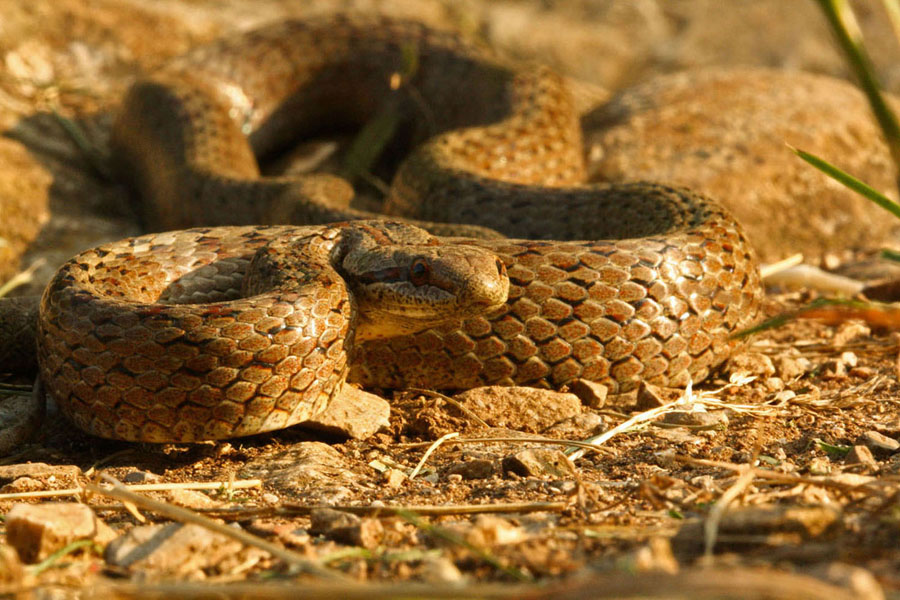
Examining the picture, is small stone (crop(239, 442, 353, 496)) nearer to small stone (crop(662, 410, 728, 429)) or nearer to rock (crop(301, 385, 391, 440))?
rock (crop(301, 385, 391, 440))

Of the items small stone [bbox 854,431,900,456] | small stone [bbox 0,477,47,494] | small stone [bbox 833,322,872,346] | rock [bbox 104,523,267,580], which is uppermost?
rock [bbox 104,523,267,580]

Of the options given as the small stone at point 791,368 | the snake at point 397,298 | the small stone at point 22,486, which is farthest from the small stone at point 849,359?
the small stone at point 22,486

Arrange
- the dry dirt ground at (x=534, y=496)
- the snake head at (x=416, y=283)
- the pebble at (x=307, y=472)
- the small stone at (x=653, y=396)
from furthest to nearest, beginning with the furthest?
the small stone at (x=653, y=396) → the snake head at (x=416, y=283) → the pebble at (x=307, y=472) → the dry dirt ground at (x=534, y=496)

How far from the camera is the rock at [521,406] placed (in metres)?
4.36

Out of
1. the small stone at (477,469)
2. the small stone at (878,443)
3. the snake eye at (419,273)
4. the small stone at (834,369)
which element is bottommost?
the small stone at (834,369)

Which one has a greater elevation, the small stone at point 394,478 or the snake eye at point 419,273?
the snake eye at point 419,273

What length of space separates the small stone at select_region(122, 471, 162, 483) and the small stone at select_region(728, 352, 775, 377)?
2986 mm

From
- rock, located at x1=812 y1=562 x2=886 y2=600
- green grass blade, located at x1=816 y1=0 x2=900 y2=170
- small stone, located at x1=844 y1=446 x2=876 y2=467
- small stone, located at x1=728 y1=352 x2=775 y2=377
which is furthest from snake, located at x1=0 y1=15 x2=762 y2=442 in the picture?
rock, located at x1=812 y1=562 x2=886 y2=600

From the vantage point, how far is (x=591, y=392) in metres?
4.58

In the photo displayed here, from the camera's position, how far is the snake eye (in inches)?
171

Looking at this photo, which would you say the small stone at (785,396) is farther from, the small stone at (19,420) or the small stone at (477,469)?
the small stone at (19,420)

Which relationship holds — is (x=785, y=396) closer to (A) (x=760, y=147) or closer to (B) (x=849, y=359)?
(B) (x=849, y=359)

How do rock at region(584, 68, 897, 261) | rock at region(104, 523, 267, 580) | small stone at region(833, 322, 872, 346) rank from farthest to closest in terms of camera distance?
rock at region(584, 68, 897, 261) → small stone at region(833, 322, 872, 346) → rock at region(104, 523, 267, 580)

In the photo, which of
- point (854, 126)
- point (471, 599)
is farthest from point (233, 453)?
point (854, 126)
